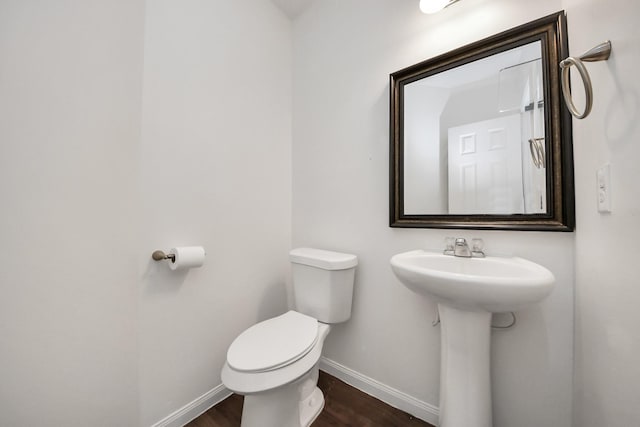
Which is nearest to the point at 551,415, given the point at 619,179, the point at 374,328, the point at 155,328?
the point at 374,328

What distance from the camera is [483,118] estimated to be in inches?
41.2

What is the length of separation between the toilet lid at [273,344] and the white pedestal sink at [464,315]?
1.69ft

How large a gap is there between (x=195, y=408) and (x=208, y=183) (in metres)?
1.13

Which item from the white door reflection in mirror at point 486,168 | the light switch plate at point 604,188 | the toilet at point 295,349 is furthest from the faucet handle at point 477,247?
the toilet at point 295,349

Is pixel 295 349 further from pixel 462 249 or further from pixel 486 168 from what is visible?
pixel 486 168

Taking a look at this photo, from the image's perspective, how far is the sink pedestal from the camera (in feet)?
2.82

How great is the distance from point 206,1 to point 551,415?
Answer: 241cm

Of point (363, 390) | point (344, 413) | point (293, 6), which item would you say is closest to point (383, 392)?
point (363, 390)

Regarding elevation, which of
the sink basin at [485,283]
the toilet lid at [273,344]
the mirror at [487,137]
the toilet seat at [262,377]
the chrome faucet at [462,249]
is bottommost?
the toilet seat at [262,377]

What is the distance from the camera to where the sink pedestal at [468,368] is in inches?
33.8

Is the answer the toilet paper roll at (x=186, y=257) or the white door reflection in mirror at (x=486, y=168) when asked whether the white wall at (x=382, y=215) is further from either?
the toilet paper roll at (x=186, y=257)

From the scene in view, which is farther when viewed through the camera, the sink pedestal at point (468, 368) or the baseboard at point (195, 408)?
the baseboard at point (195, 408)

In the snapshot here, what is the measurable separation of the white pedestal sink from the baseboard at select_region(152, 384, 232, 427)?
3.57 feet

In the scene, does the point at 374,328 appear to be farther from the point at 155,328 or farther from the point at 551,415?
the point at 155,328
